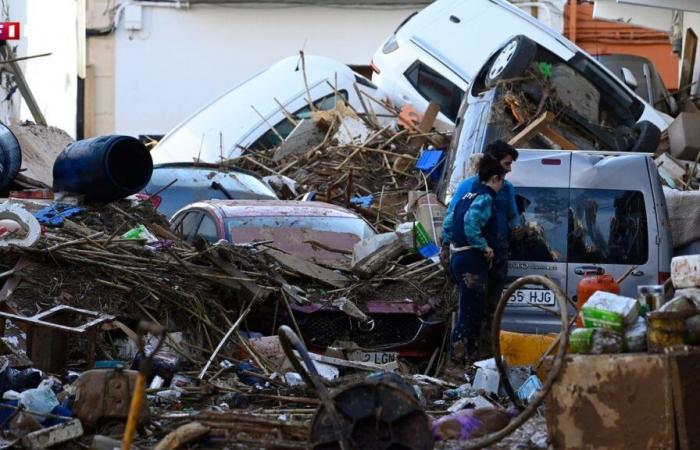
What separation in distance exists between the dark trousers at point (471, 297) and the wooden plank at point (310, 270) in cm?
116

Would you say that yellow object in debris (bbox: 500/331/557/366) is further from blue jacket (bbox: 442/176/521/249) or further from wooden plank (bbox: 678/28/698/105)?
wooden plank (bbox: 678/28/698/105)

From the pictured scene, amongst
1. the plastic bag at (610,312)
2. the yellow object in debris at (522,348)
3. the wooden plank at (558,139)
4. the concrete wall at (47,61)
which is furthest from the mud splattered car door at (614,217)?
the concrete wall at (47,61)

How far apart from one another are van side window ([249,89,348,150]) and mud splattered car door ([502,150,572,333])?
914 cm

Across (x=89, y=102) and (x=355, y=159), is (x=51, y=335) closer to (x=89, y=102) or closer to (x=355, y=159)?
(x=355, y=159)

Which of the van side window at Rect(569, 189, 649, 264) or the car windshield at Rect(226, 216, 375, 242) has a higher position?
the van side window at Rect(569, 189, 649, 264)

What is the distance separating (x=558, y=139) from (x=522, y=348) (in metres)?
4.63

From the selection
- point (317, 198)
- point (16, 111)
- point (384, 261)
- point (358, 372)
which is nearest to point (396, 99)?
point (317, 198)

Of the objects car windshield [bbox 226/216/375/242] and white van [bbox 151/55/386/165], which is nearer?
car windshield [bbox 226/216/375/242]

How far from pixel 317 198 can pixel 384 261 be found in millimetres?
5352

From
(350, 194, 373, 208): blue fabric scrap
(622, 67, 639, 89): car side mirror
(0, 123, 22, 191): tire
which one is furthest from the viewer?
(622, 67, 639, 89): car side mirror

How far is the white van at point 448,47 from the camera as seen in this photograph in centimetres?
1912

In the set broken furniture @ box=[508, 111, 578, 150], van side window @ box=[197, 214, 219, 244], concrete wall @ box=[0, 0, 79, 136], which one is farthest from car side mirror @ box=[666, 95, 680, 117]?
van side window @ box=[197, 214, 219, 244]

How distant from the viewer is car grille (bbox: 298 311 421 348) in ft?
35.6

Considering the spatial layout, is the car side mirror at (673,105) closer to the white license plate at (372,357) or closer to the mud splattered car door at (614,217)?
the mud splattered car door at (614,217)
